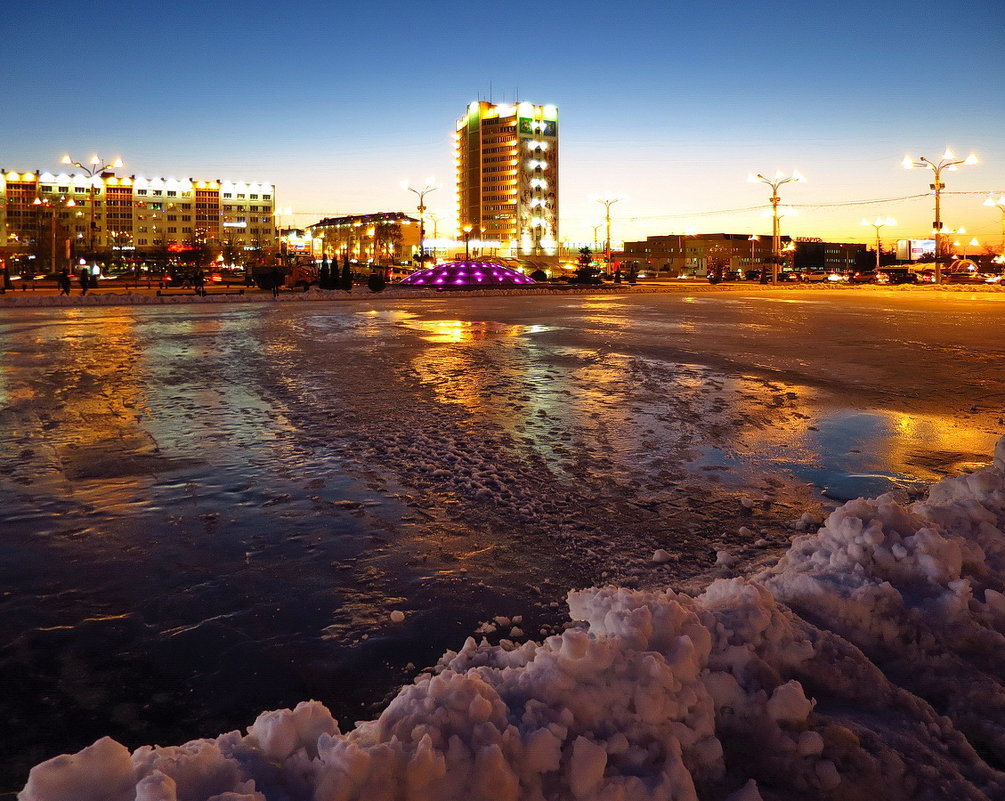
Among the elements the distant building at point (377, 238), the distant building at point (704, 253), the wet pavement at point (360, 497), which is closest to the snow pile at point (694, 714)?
the wet pavement at point (360, 497)

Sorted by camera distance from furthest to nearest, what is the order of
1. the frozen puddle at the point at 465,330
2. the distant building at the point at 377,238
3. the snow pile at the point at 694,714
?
the distant building at the point at 377,238
the frozen puddle at the point at 465,330
the snow pile at the point at 694,714

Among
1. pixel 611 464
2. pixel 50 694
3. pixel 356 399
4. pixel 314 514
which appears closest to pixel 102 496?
pixel 314 514

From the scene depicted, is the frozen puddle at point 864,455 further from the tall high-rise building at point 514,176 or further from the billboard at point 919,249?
the tall high-rise building at point 514,176

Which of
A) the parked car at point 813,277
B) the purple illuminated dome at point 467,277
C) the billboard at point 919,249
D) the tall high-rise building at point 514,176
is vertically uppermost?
the tall high-rise building at point 514,176

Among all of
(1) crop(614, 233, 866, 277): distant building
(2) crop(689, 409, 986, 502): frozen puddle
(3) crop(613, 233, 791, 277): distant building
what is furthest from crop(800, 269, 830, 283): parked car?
(2) crop(689, 409, 986, 502): frozen puddle

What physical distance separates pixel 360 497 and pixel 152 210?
179907 millimetres

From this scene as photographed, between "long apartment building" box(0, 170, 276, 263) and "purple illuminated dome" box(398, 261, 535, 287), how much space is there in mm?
100808

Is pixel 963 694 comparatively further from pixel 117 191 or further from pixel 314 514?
pixel 117 191

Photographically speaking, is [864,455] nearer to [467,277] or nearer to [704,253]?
[467,277]

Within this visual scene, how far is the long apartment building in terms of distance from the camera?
149 metres

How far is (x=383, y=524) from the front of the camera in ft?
16.1

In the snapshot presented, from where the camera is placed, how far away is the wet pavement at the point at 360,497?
10.4 feet

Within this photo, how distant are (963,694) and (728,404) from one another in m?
6.59

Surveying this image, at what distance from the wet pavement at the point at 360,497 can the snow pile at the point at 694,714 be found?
75cm
